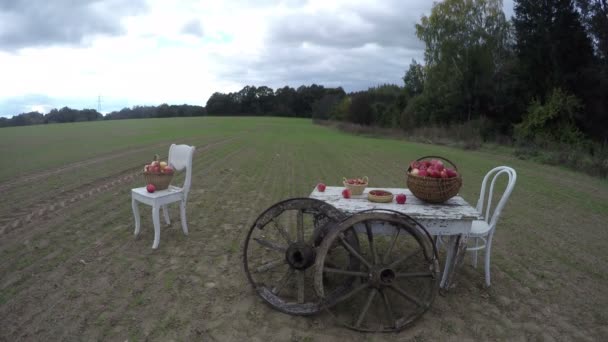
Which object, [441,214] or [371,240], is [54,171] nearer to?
[371,240]

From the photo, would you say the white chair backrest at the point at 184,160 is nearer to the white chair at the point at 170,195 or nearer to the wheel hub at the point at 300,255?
the white chair at the point at 170,195

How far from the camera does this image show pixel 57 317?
3.25m

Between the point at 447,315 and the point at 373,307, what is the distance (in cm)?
66

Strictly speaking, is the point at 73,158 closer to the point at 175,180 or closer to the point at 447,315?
the point at 175,180

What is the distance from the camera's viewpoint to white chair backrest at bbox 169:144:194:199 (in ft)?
17.3

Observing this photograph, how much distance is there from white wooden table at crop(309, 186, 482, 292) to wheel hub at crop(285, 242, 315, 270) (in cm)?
50

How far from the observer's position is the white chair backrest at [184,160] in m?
5.27

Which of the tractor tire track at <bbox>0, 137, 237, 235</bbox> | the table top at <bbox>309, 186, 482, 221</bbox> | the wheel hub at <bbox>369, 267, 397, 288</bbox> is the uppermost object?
the table top at <bbox>309, 186, 482, 221</bbox>

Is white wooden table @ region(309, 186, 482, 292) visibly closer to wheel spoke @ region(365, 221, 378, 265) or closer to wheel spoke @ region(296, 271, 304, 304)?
wheel spoke @ region(365, 221, 378, 265)

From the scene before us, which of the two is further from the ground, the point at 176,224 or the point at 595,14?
the point at 595,14

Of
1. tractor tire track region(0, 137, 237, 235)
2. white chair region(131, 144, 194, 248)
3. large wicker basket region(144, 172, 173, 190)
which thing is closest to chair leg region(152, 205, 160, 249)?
white chair region(131, 144, 194, 248)

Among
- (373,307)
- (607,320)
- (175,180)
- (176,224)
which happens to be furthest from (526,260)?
(175,180)

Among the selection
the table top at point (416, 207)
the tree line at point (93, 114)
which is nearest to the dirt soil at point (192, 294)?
the table top at point (416, 207)

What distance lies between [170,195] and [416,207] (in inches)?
126
